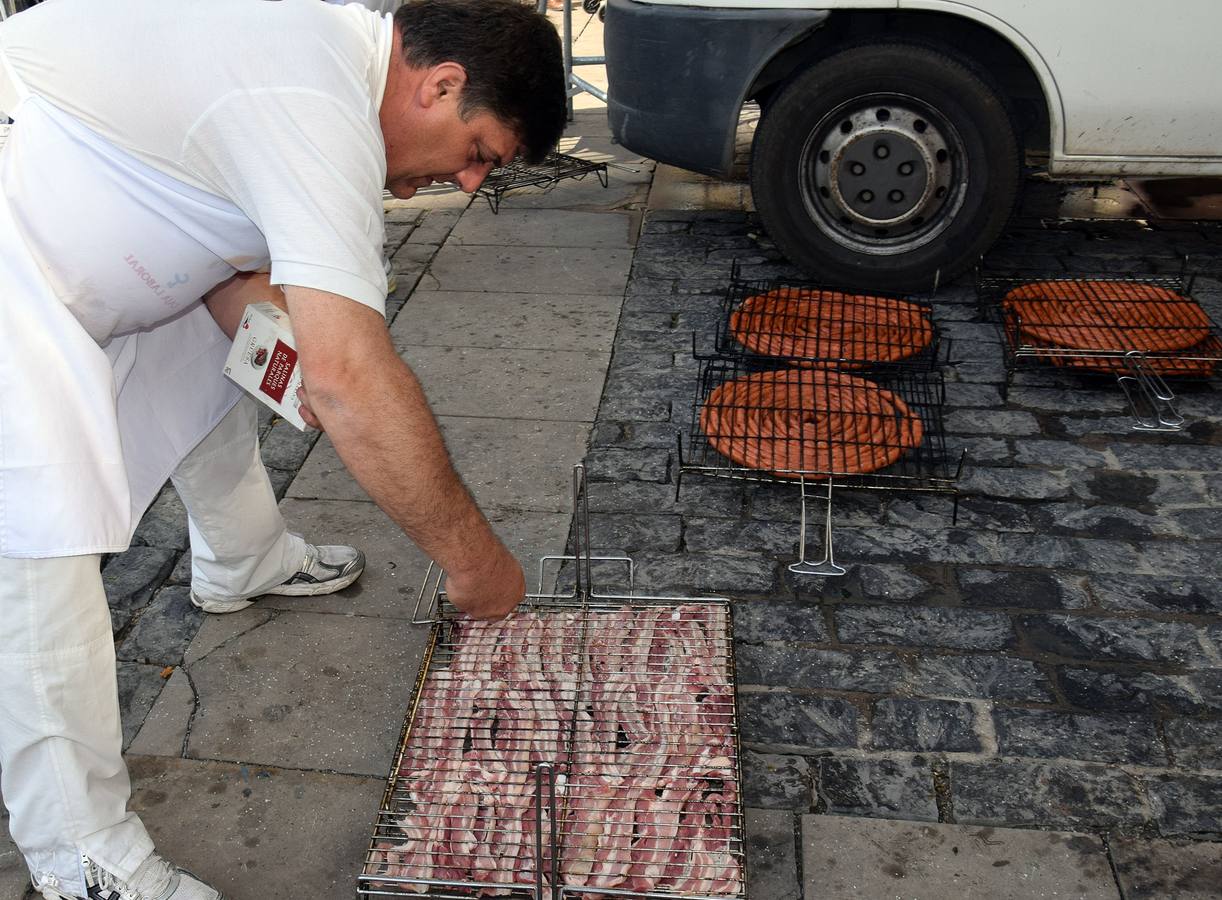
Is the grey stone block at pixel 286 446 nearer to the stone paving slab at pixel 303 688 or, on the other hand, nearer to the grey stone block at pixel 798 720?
the stone paving slab at pixel 303 688

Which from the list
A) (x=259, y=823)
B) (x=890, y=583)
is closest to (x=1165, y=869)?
(x=890, y=583)

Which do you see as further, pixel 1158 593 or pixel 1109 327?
pixel 1109 327

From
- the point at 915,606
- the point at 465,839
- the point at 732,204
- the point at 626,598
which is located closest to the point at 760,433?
the point at 915,606

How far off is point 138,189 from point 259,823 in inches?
61.9

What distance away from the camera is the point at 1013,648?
324 cm

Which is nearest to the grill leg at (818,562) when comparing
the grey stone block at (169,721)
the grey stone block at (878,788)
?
the grey stone block at (878,788)

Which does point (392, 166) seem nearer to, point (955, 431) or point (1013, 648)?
point (1013, 648)

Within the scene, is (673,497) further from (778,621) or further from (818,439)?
(778,621)

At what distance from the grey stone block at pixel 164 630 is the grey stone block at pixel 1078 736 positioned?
2399 mm

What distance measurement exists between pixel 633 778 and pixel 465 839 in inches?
16.4

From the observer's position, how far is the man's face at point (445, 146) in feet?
7.41

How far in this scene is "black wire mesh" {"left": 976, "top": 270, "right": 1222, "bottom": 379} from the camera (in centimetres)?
444

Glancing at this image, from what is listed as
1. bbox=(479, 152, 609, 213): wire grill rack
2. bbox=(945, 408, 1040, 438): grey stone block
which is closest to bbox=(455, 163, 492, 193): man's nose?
bbox=(945, 408, 1040, 438): grey stone block

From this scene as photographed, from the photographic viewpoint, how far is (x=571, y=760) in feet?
8.55
